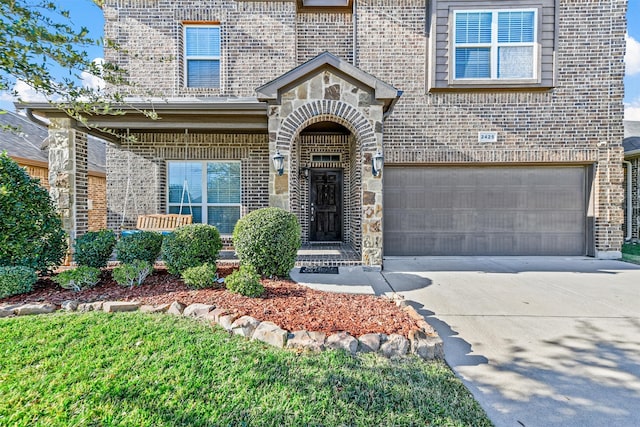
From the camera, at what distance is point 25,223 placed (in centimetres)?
449

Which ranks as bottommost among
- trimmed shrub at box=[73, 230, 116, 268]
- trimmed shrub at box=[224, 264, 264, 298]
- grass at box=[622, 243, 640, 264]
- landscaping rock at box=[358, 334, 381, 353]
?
landscaping rock at box=[358, 334, 381, 353]

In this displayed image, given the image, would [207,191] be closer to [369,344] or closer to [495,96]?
[369,344]

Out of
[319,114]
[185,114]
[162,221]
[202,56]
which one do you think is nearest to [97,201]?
[162,221]

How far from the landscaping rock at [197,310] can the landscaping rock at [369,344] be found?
1802mm

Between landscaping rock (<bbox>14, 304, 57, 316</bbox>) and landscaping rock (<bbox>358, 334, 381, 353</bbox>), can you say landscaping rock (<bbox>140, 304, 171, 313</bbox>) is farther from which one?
landscaping rock (<bbox>358, 334, 381, 353</bbox>)

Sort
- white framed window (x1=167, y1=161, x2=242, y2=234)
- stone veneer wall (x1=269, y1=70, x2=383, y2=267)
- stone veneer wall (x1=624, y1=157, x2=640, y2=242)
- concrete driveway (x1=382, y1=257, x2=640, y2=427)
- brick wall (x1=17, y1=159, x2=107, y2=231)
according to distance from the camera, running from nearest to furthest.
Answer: concrete driveway (x1=382, y1=257, x2=640, y2=427) → stone veneer wall (x1=269, y1=70, x2=383, y2=267) → white framed window (x1=167, y1=161, x2=242, y2=234) → stone veneer wall (x1=624, y1=157, x2=640, y2=242) → brick wall (x1=17, y1=159, x2=107, y2=231)

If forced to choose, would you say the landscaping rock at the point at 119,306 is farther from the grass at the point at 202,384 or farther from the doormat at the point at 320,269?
the doormat at the point at 320,269

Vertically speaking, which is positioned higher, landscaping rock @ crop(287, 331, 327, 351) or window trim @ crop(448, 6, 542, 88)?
window trim @ crop(448, 6, 542, 88)

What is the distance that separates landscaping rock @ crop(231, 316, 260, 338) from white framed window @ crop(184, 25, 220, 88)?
7.34m

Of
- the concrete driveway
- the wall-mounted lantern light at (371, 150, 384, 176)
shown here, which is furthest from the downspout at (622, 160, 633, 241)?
the wall-mounted lantern light at (371, 150, 384, 176)

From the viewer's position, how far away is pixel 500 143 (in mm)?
7895

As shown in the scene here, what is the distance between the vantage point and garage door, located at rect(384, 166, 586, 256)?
803cm

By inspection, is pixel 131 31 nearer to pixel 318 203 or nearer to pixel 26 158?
pixel 26 158

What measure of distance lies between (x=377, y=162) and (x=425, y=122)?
285 centimetres
